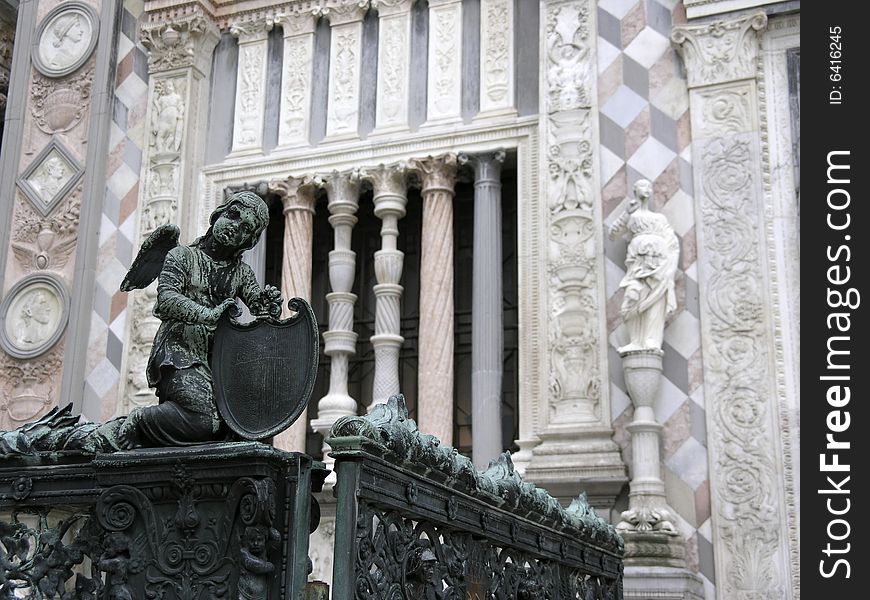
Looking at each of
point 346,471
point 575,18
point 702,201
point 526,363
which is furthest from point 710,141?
point 346,471

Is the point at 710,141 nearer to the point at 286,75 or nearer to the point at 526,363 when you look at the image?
the point at 526,363

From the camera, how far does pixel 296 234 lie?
14.7 meters

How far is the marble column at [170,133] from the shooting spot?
14883 millimetres

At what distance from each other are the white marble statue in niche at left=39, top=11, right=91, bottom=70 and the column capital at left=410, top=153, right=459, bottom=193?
5903 mm

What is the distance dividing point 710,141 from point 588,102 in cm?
162

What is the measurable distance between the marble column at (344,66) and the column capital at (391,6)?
0.19 metres

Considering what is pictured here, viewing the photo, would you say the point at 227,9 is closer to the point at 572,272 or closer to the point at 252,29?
the point at 252,29

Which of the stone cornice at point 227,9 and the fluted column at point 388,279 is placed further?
the stone cornice at point 227,9

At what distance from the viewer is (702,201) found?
12492 millimetres

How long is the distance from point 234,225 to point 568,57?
10225mm

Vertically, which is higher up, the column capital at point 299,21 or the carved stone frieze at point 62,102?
the column capital at point 299,21

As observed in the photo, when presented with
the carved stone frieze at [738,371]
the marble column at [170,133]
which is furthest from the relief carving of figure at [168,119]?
the carved stone frieze at [738,371]

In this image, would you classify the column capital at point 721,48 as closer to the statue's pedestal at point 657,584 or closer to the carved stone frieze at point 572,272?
the carved stone frieze at point 572,272
